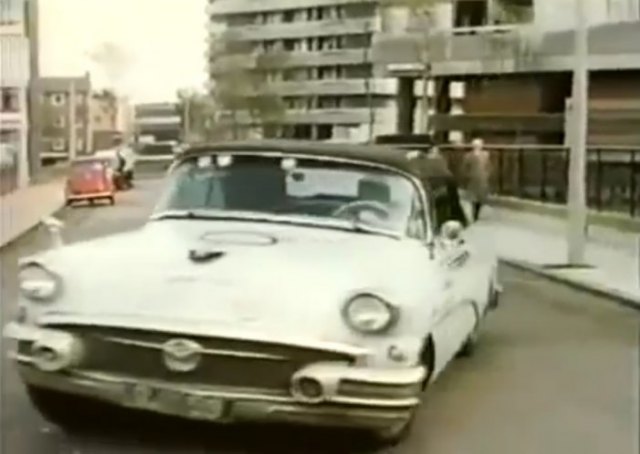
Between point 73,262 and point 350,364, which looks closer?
point 350,364

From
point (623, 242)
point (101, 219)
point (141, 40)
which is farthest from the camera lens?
point (623, 242)

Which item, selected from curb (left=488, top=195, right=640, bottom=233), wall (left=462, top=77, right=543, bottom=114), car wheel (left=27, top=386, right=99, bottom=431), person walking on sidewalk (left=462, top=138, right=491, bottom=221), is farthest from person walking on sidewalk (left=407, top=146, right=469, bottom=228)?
wall (left=462, top=77, right=543, bottom=114)

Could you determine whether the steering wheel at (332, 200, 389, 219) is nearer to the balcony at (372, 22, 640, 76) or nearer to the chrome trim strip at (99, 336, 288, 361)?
the chrome trim strip at (99, 336, 288, 361)

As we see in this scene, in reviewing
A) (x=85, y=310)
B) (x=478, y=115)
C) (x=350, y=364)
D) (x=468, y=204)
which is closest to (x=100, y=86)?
(x=85, y=310)

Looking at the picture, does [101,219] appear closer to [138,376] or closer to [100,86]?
[100,86]

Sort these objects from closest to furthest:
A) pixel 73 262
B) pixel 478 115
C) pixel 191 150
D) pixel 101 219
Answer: pixel 73 262 < pixel 191 150 < pixel 101 219 < pixel 478 115

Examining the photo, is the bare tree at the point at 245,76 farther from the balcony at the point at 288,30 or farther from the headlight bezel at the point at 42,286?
the headlight bezel at the point at 42,286

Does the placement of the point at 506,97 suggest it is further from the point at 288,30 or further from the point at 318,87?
the point at 288,30

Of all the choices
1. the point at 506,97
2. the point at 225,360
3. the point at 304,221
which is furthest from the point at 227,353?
the point at 506,97
